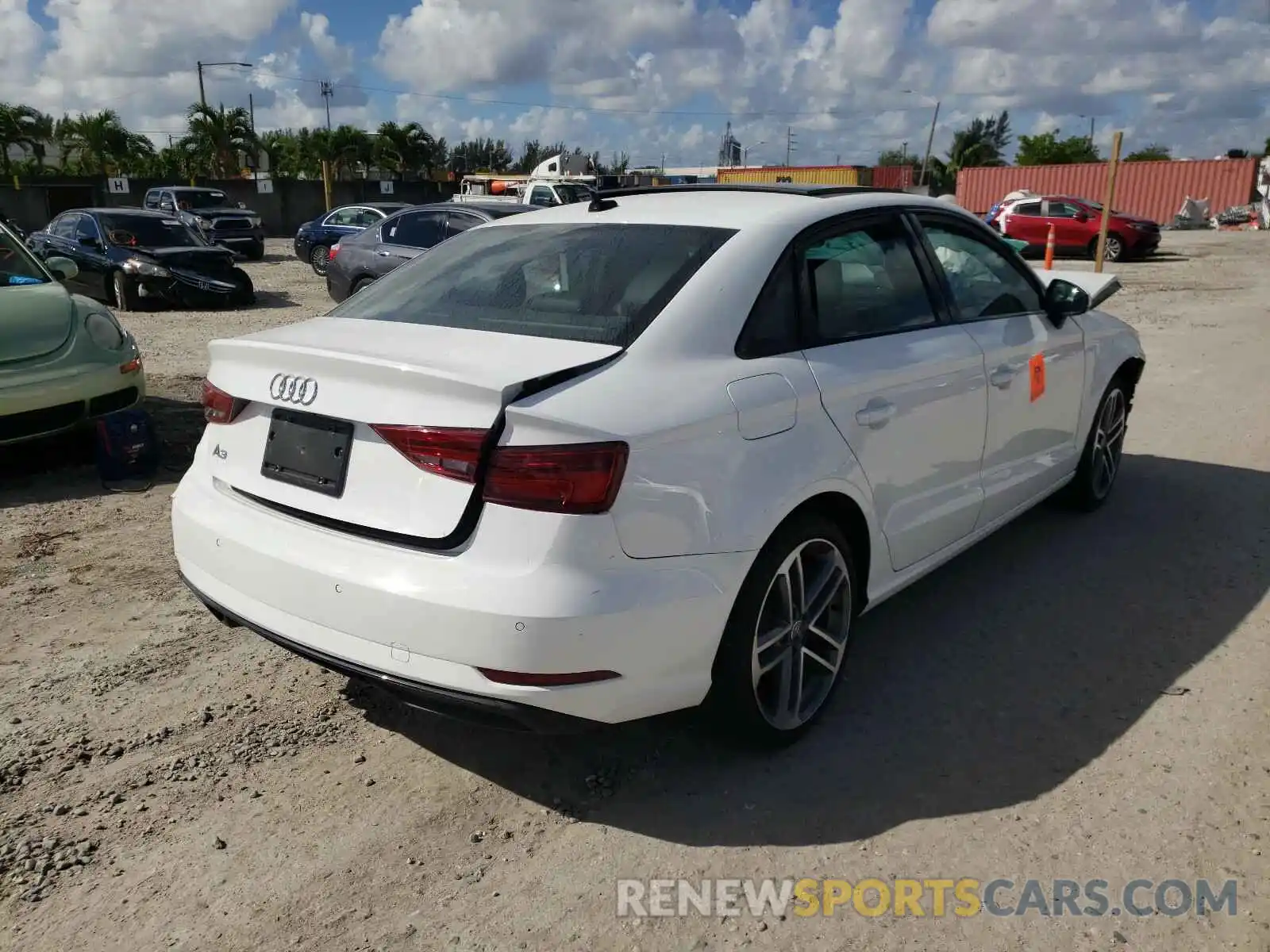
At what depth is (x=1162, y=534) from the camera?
516cm

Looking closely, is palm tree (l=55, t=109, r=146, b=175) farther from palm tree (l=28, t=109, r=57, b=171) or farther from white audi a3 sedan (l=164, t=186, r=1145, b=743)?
white audi a3 sedan (l=164, t=186, r=1145, b=743)

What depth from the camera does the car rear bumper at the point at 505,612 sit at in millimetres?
2424

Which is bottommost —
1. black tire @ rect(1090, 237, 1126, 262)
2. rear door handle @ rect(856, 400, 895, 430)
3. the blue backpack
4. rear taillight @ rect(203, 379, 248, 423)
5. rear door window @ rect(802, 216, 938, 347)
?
black tire @ rect(1090, 237, 1126, 262)

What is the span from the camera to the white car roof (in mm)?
3309

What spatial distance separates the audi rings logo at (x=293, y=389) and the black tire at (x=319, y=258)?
1874 cm

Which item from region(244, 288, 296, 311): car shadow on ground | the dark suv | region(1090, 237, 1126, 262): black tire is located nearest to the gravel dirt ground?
region(244, 288, 296, 311): car shadow on ground

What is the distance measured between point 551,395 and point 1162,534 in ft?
12.9

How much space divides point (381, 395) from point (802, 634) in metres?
1.45

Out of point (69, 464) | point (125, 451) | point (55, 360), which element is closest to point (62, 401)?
point (55, 360)

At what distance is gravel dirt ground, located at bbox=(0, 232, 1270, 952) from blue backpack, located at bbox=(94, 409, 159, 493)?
1482 mm

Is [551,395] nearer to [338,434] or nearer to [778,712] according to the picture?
[338,434]

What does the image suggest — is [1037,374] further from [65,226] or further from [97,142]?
[97,142]

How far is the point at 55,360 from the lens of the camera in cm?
597

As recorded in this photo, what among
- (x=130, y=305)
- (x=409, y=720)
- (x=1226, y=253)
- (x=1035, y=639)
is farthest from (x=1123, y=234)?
(x=409, y=720)
